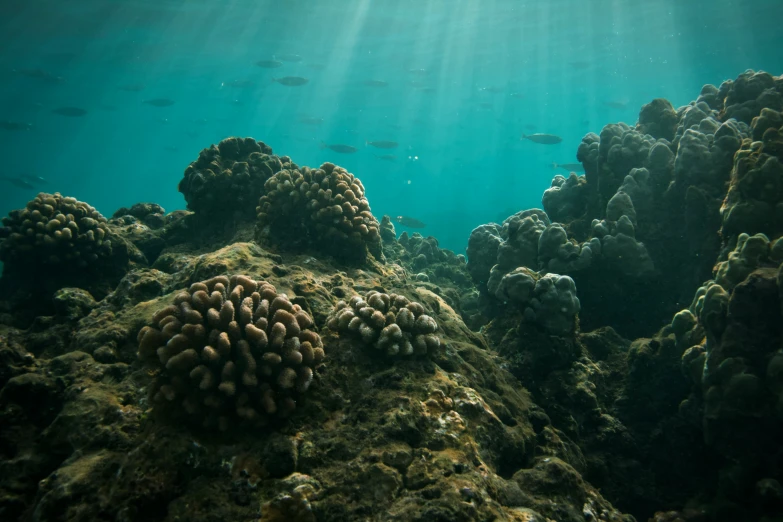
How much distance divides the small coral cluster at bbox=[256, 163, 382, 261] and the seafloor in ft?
0.12

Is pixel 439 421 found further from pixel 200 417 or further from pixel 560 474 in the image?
pixel 200 417

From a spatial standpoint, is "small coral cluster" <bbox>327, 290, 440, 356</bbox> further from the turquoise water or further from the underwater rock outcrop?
the turquoise water

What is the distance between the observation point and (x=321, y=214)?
20.1 feet

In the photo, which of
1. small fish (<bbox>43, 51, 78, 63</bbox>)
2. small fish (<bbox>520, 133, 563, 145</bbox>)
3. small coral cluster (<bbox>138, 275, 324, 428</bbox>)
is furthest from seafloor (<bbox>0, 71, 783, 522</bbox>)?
small fish (<bbox>43, 51, 78, 63</bbox>)

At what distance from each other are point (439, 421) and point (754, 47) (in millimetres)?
38603

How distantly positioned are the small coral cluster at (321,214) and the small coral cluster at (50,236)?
2.96 meters

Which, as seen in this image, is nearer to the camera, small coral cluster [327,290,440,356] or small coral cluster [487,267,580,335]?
small coral cluster [327,290,440,356]

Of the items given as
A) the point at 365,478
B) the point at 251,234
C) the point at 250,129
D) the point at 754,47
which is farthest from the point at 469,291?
the point at 250,129

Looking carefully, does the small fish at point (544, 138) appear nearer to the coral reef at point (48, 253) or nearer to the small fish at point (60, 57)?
the coral reef at point (48, 253)

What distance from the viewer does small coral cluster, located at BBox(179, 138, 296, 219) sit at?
7914mm

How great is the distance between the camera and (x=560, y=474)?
3475 mm

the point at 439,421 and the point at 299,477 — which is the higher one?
the point at 439,421

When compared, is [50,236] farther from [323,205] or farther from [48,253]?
[323,205]

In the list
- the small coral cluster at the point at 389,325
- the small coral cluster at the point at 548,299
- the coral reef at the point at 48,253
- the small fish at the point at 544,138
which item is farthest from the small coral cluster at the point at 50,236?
the small fish at the point at 544,138
